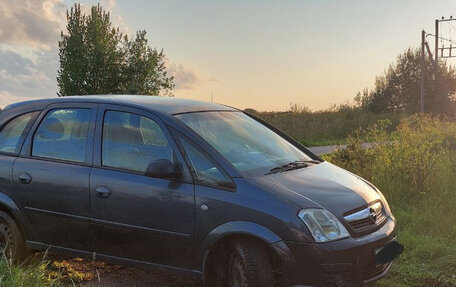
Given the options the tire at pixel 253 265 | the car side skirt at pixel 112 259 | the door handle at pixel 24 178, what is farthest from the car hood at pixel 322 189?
the door handle at pixel 24 178

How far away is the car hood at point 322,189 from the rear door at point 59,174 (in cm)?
175

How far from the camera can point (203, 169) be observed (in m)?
4.10

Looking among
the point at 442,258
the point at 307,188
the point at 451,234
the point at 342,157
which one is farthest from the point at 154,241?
the point at 342,157

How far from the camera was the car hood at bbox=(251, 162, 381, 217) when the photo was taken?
3.82 meters

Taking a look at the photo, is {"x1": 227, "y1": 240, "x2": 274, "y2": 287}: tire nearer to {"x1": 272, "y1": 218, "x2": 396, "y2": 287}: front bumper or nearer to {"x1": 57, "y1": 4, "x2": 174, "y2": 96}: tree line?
{"x1": 272, "y1": 218, "x2": 396, "y2": 287}: front bumper

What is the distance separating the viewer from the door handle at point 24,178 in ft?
16.1

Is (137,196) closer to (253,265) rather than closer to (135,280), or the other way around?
(135,280)

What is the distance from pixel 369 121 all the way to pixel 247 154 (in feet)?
91.1

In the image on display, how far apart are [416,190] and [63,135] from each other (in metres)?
5.27

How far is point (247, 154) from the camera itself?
4.44 metres

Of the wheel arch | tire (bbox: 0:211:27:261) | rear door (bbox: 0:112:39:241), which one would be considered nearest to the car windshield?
rear door (bbox: 0:112:39:241)

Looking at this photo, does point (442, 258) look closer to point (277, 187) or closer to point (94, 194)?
point (277, 187)

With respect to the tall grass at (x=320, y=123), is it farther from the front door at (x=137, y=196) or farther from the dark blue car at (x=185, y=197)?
the front door at (x=137, y=196)

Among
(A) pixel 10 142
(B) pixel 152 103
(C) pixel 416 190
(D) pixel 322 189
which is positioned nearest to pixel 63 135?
(A) pixel 10 142
